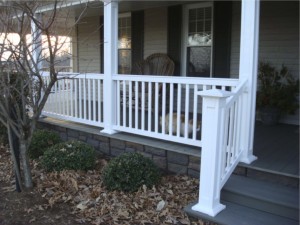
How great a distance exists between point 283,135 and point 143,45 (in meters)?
3.78

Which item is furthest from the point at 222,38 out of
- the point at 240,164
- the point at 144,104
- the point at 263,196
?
the point at 263,196

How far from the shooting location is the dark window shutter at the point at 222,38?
20.6 feet

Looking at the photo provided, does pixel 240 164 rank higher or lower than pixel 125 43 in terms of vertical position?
lower

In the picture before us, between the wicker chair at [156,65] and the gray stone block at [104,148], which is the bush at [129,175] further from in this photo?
the wicker chair at [156,65]

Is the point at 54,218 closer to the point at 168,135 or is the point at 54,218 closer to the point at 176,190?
the point at 176,190

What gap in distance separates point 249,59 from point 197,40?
3128mm

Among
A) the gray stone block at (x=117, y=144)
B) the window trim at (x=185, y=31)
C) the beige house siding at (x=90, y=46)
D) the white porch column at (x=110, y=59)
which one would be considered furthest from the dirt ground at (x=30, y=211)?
the beige house siding at (x=90, y=46)

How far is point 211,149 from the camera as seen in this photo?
3207mm

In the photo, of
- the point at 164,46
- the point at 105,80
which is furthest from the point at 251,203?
the point at 164,46

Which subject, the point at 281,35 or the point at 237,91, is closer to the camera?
the point at 237,91

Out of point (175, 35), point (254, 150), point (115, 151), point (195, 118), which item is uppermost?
point (175, 35)

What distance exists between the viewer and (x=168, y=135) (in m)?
4.56

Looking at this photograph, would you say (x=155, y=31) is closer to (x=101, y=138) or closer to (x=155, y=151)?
(x=101, y=138)

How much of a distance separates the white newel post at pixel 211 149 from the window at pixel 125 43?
5173 mm
